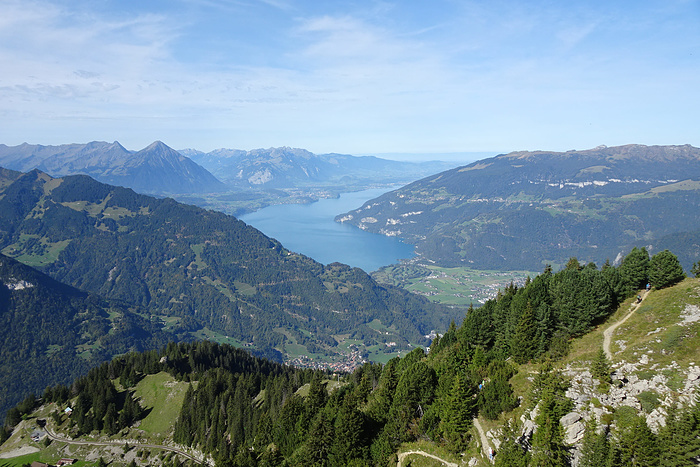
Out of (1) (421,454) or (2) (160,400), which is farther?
(2) (160,400)

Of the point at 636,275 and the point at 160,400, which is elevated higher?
the point at 636,275

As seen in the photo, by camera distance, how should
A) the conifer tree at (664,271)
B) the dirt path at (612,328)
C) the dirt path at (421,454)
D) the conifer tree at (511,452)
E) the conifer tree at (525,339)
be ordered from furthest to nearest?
1. the conifer tree at (664,271)
2. the conifer tree at (525,339)
3. the dirt path at (612,328)
4. the dirt path at (421,454)
5. the conifer tree at (511,452)

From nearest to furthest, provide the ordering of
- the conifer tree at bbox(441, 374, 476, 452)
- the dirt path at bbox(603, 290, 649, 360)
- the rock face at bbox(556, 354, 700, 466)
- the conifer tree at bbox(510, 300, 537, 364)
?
the rock face at bbox(556, 354, 700, 466), the conifer tree at bbox(441, 374, 476, 452), the dirt path at bbox(603, 290, 649, 360), the conifer tree at bbox(510, 300, 537, 364)

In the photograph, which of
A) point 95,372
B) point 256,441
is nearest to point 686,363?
point 256,441

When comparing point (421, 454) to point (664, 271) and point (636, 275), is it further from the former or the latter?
point (664, 271)

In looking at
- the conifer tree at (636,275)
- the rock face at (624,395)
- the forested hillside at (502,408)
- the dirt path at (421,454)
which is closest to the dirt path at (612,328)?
the conifer tree at (636,275)

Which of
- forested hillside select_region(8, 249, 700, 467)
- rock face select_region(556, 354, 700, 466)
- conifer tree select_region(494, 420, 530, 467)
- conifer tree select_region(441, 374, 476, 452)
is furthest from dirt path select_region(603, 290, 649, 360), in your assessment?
conifer tree select_region(441, 374, 476, 452)

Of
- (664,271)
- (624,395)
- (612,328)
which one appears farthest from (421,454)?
(664,271)

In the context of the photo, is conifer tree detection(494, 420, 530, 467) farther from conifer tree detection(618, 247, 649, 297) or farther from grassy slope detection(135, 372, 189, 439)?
grassy slope detection(135, 372, 189, 439)

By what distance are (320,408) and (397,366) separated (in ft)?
62.8

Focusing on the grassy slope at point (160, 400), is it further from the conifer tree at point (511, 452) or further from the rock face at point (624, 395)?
the rock face at point (624, 395)

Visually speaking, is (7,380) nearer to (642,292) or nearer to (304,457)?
(304,457)

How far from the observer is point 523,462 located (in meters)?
34.3

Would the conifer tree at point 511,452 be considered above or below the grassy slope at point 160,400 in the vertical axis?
above
